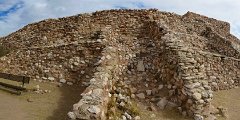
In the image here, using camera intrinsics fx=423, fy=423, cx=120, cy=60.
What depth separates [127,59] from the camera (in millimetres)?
19312

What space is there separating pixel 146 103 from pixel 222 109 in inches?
113

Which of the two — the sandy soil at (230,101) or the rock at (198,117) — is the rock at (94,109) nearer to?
the rock at (198,117)

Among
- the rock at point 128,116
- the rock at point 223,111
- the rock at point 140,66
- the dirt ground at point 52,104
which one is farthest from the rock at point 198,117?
the rock at point 140,66

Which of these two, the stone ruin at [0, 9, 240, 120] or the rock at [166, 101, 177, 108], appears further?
the rock at [166, 101, 177, 108]

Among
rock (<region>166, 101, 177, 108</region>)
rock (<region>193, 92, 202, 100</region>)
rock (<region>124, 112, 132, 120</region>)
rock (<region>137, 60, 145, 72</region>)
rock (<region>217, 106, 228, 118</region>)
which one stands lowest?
rock (<region>124, 112, 132, 120</region>)

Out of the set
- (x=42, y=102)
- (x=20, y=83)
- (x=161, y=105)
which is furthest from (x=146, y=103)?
(x=20, y=83)

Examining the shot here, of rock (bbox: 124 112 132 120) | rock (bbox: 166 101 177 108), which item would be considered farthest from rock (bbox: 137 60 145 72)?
rock (bbox: 124 112 132 120)

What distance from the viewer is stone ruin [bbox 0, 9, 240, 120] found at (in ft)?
50.4

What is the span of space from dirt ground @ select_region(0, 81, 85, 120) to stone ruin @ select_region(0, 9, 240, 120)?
824mm

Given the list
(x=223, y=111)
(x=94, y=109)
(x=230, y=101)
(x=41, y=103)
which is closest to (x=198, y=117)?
(x=223, y=111)

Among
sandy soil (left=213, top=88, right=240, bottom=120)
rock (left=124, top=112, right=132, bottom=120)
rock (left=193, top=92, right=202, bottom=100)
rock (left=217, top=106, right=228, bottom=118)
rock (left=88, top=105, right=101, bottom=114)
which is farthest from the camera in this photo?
sandy soil (left=213, top=88, right=240, bottom=120)

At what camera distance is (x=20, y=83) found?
1845 cm

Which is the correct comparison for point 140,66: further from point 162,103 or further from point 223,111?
point 223,111

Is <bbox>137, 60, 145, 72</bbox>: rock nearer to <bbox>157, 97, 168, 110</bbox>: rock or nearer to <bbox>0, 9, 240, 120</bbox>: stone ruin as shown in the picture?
<bbox>0, 9, 240, 120</bbox>: stone ruin
